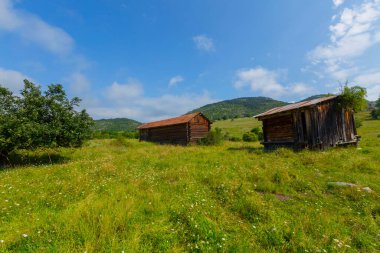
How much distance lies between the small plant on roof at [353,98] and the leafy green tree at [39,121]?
804 inches

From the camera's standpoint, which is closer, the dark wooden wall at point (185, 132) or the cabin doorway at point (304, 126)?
the cabin doorway at point (304, 126)

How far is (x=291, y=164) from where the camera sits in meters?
11.1

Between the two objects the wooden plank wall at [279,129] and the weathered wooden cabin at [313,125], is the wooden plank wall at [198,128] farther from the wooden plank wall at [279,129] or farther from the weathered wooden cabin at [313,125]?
the weathered wooden cabin at [313,125]

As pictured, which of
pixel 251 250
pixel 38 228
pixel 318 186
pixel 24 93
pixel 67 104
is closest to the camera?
pixel 251 250

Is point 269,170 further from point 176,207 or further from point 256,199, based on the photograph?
point 176,207

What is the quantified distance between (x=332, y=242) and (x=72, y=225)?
18.6 ft

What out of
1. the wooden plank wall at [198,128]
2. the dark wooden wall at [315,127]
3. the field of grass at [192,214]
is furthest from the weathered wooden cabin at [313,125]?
the wooden plank wall at [198,128]

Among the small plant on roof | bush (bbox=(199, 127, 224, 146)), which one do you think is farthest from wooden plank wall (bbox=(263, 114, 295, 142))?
bush (bbox=(199, 127, 224, 146))

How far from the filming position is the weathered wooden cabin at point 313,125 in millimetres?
15234

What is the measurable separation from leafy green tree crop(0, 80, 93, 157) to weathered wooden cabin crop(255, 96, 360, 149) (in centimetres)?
1587

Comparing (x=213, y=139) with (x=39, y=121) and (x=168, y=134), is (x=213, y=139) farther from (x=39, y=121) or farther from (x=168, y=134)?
(x=39, y=121)

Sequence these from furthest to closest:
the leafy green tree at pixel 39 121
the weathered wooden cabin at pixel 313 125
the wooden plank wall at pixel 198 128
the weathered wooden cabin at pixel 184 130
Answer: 1. the wooden plank wall at pixel 198 128
2. the weathered wooden cabin at pixel 184 130
3. the weathered wooden cabin at pixel 313 125
4. the leafy green tree at pixel 39 121

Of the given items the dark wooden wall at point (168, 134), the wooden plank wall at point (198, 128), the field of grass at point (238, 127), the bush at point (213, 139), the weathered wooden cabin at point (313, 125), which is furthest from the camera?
the field of grass at point (238, 127)

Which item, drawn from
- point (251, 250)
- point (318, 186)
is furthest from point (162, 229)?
point (318, 186)
